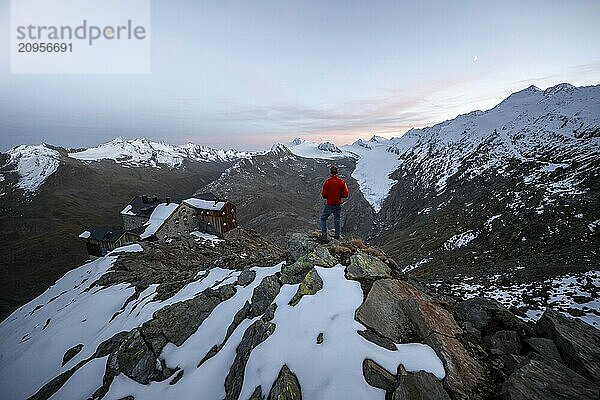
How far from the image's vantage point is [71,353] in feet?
45.8

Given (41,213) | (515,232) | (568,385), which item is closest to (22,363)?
(568,385)

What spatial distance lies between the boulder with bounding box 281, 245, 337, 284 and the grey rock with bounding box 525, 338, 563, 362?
21.6ft

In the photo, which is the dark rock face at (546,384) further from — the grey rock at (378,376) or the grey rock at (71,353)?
the grey rock at (71,353)

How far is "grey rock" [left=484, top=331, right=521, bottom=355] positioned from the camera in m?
7.65

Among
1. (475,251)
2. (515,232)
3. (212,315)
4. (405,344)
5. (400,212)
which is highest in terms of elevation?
(405,344)

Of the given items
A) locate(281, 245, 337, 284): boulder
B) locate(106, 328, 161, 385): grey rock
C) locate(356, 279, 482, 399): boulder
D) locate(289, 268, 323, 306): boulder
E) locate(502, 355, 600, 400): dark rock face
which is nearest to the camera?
locate(502, 355, 600, 400): dark rock face

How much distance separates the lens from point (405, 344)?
7.59m

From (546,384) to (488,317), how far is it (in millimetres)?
3235

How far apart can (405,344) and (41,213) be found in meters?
A: 202

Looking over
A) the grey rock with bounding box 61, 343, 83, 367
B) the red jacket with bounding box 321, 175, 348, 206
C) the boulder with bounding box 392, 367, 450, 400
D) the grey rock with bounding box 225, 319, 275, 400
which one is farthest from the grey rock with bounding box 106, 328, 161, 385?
the red jacket with bounding box 321, 175, 348, 206

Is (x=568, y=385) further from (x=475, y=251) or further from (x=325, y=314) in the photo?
(x=475, y=251)

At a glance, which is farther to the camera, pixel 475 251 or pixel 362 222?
pixel 362 222

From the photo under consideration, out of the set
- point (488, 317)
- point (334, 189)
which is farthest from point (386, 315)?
point (334, 189)

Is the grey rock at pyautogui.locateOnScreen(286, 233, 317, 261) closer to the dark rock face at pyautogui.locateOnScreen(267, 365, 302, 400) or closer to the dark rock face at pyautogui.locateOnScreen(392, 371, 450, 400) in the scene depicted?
the dark rock face at pyautogui.locateOnScreen(267, 365, 302, 400)
